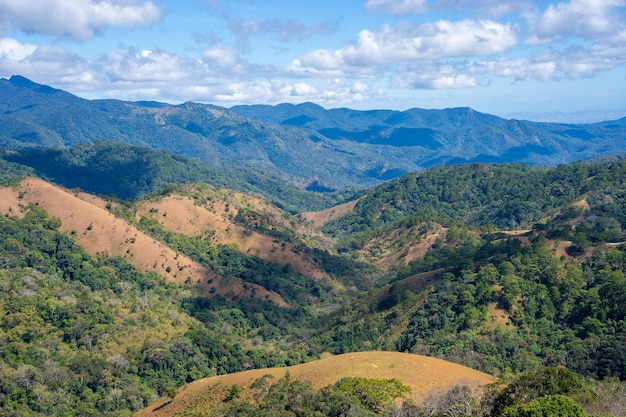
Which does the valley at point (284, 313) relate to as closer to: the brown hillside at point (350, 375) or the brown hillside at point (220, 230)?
the brown hillside at point (350, 375)

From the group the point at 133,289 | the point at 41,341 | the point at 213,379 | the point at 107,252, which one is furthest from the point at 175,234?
the point at 213,379

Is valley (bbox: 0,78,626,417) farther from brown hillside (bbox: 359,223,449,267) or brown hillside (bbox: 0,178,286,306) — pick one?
brown hillside (bbox: 359,223,449,267)

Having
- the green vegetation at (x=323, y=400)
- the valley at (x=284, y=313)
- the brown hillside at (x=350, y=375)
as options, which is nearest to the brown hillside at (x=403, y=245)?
the valley at (x=284, y=313)

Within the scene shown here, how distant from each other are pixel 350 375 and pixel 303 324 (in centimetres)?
5874

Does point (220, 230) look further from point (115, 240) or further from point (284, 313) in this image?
point (284, 313)

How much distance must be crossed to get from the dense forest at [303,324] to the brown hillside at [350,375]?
2595mm

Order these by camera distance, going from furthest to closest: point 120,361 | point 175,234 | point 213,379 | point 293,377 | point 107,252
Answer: point 175,234
point 107,252
point 120,361
point 213,379
point 293,377

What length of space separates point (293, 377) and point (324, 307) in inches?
2537

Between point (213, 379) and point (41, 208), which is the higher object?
point (41, 208)

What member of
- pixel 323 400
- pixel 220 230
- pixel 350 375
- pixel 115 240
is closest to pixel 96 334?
pixel 350 375

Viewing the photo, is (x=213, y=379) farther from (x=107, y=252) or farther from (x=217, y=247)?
(x=217, y=247)

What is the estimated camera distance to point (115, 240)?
112 meters

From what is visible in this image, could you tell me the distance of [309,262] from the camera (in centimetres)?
13212

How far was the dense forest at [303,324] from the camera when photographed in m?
42.9
